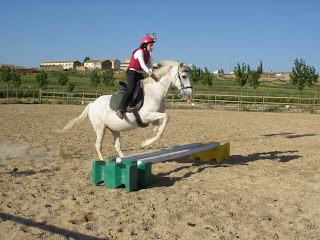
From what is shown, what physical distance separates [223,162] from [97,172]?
340 centimetres

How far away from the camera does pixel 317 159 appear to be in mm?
7711

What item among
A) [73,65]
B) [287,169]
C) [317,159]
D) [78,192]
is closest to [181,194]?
[78,192]

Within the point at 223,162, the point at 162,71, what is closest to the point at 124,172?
the point at 162,71

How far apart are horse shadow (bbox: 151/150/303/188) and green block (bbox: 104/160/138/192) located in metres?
0.54

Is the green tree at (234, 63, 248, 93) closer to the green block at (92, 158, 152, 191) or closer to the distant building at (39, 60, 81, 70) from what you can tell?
the green block at (92, 158, 152, 191)

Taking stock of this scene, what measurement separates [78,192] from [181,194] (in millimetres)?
1628

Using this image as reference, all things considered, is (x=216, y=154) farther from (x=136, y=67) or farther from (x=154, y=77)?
(x=136, y=67)

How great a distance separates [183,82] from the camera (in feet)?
20.1

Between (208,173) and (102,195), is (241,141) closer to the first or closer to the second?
(208,173)

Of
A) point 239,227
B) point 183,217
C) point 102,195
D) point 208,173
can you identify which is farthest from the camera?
point 208,173

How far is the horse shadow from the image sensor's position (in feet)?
18.9

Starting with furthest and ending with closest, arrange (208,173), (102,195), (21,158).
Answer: (21,158) < (208,173) < (102,195)

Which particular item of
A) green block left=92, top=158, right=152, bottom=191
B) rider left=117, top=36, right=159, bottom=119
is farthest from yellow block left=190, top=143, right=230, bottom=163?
green block left=92, top=158, right=152, bottom=191

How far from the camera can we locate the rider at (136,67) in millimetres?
5867
